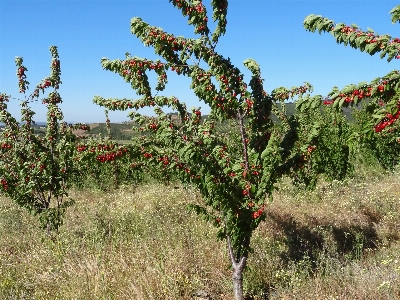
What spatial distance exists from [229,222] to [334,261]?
7.25ft

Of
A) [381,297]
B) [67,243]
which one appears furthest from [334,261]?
[67,243]

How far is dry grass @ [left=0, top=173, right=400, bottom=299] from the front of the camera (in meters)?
4.31

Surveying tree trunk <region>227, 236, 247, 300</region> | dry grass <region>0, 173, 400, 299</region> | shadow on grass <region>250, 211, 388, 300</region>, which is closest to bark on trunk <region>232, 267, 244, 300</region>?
tree trunk <region>227, 236, 247, 300</region>

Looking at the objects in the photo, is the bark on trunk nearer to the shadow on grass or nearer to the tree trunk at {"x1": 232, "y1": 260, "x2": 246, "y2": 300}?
the tree trunk at {"x1": 232, "y1": 260, "x2": 246, "y2": 300}

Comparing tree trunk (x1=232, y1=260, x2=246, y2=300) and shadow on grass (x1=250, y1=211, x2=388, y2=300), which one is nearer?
tree trunk (x1=232, y1=260, x2=246, y2=300)

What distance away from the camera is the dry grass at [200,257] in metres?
4.31

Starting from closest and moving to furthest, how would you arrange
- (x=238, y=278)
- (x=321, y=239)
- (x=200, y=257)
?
(x=238, y=278) → (x=200, y=257) → (x=321, y=239)

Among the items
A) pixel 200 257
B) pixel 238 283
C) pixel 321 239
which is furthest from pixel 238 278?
pixel 321 239

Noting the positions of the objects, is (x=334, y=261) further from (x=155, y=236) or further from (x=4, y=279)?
(x=4, y=279)

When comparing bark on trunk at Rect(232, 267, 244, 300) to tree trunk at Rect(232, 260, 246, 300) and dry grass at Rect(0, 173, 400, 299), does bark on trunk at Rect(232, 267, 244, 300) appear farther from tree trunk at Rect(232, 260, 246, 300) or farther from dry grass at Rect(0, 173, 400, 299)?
dry grass at Rect(0, 173, 400, 299)

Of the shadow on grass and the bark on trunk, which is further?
the shadow on grass

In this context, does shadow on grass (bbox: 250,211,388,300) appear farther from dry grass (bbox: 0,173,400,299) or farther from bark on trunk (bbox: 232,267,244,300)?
bark on trunk (bbox: 232,267,244,300)

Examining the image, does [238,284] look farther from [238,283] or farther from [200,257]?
[200,257]

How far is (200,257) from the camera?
525 centimetres
